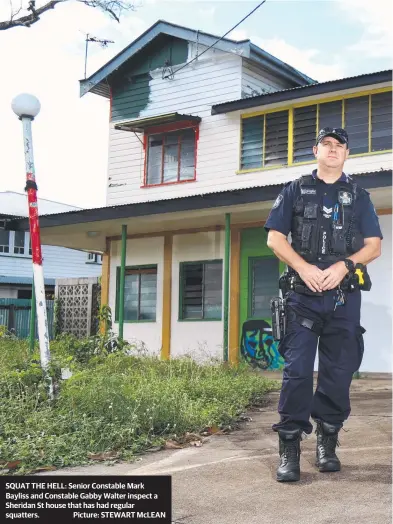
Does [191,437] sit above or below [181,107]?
below

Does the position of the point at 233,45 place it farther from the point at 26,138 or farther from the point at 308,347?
the point at 308,347

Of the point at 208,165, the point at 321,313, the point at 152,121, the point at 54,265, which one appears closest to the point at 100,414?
the point at 321,313

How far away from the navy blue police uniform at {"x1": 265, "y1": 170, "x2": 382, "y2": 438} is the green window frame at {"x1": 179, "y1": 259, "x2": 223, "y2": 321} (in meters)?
8.75

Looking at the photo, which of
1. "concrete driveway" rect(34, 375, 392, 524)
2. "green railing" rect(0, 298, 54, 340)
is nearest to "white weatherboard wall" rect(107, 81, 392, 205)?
"green railing" rect(0, 298, 54, 340)

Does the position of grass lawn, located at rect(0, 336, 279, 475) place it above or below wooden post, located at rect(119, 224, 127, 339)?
below

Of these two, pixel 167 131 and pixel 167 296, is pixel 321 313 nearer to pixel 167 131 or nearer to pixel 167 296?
pixel 167 296

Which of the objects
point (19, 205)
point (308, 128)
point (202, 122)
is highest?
point (19, 205)

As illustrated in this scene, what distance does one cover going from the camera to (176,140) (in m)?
14.0

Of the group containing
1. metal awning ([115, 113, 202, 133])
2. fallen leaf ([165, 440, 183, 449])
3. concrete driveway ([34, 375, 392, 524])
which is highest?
metal awning ([115, 113, 202, 133])

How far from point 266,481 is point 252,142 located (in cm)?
1004

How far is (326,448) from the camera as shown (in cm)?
370

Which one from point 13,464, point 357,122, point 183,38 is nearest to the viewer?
point 13,464

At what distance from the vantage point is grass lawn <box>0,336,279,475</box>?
4.51 metres

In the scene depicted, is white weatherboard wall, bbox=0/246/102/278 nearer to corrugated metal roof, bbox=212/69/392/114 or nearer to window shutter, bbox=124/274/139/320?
window shutter, bbox=124/274/139/320
